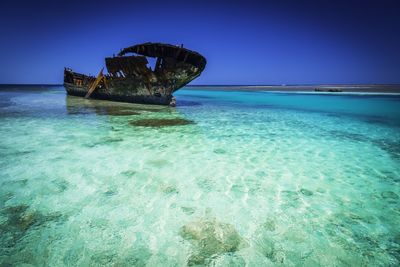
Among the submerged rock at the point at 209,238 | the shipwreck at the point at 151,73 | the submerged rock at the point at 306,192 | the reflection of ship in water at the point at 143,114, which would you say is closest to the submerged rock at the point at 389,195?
the submerged rock at the point at 306,192

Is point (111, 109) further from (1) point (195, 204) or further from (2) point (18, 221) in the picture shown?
(1) point (195, 204)

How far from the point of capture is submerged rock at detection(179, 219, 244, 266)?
2154 mm

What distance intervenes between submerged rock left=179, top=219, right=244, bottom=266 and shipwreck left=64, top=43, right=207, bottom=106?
37.4 feet

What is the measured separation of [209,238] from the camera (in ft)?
7.82

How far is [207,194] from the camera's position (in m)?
3.35

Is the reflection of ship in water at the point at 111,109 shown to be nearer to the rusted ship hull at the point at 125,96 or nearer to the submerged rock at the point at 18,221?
the rusted ship hull at the point at 125,96

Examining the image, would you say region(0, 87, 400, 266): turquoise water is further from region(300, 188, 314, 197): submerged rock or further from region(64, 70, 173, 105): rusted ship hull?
region(64, 70, 173, 105): rusted ship hull

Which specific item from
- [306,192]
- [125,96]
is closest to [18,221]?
[306,192]

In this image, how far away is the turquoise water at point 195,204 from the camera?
2.18 m

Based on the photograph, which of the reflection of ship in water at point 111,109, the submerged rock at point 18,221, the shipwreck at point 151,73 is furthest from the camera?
the shipwreck at point 151,73

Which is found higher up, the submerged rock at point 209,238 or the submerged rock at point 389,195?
the submerged rock at point 209,238

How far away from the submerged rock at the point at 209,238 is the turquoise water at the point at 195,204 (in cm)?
1

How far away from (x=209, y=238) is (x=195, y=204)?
2.36 ft

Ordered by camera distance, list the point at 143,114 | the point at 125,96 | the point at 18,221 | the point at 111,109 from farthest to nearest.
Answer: the point at 125,96, the point at 111,109, the point at 143,114, the point at 18,221
